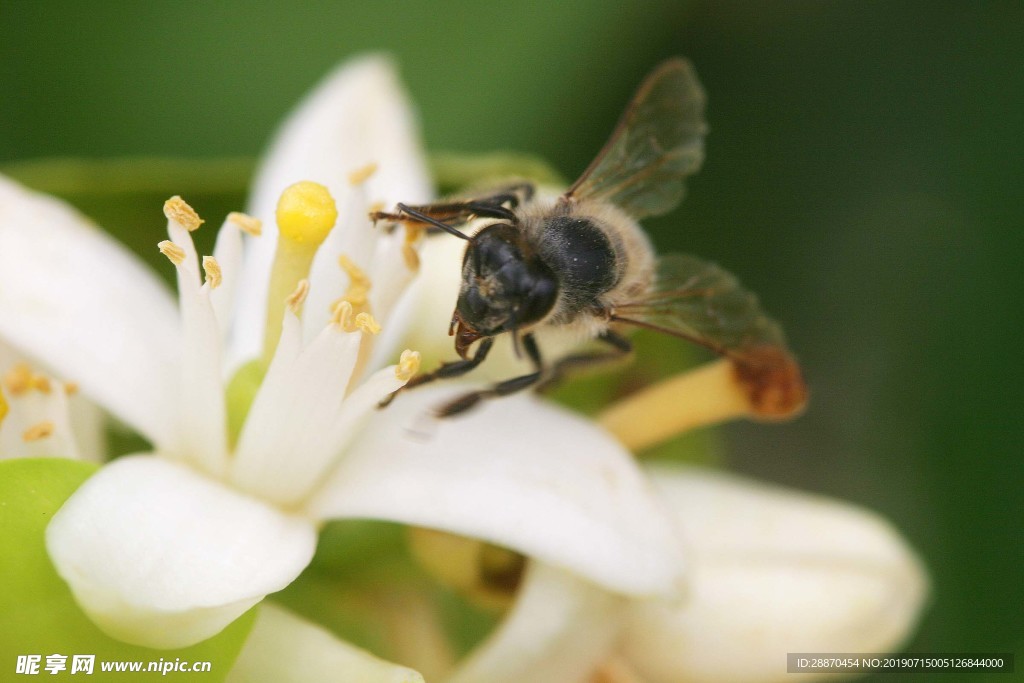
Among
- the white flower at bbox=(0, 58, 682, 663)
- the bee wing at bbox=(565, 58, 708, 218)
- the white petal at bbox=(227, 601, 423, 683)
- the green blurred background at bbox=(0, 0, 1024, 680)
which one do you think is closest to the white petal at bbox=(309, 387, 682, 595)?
the white flower at bbox=(0, 58, 682, 663)

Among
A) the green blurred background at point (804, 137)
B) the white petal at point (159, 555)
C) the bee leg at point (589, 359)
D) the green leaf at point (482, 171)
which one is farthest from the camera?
the green blurred background at point (804, 137)

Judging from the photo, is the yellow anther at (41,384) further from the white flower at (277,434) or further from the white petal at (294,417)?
the white petal at (294,417)

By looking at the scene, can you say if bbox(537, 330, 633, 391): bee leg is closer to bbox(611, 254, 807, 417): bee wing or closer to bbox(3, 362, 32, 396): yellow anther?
bbox(611, 254, 807, 417): bee wing

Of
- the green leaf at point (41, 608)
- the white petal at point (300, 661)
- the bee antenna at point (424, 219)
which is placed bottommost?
the white petal at point (300, 661)

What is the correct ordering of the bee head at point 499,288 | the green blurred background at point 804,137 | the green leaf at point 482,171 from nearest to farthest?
the bee head at point 499,288 → the green leaf at point 482,171 → the green blurred background at point 804,137

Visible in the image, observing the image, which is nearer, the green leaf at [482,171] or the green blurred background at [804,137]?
the green leaf at [482,171]

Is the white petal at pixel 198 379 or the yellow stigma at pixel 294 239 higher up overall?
the yellow stigma at pixel 294 239

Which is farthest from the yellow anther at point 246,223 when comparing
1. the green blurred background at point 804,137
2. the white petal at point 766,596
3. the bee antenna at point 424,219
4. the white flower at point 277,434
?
the green blurred background at point 804,137

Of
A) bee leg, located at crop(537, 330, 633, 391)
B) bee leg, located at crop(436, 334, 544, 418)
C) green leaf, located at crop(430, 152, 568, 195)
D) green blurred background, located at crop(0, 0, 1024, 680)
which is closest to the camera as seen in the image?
bee leg, located at crop(436, 334, 544, 418)
